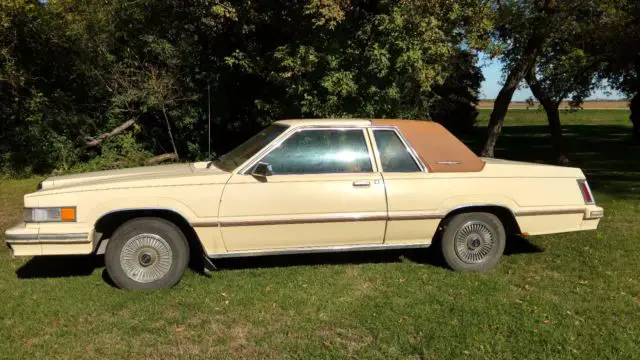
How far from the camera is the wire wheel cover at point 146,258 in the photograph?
4.89m

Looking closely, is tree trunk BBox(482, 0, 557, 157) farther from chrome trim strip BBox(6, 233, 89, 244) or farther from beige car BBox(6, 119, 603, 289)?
chrome trim strip BBox(6, 233, 89, 244)

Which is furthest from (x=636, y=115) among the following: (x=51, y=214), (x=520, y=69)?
(x=51, y=214)

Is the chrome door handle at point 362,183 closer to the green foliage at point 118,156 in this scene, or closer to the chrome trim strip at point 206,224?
the chrome trim strip at point 206,224

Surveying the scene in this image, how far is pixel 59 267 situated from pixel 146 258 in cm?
148

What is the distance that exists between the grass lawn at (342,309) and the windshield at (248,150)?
109 cm

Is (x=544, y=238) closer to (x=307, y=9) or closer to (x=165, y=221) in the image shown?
(x=165, y=221)

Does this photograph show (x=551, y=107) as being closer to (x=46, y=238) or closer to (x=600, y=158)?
(x=600, y=158)

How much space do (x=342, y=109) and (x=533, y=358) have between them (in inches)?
268

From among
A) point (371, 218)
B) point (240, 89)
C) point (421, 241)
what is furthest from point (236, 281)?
point (240, 89)

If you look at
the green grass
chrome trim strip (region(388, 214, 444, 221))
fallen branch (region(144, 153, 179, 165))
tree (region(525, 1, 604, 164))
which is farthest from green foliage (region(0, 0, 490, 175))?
the green grass

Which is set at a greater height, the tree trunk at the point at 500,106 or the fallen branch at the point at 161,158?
the tree trunk at the point at 500,106

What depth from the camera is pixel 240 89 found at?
1370 cm

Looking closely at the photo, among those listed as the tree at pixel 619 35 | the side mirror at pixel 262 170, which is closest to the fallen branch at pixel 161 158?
the side mirror at pixel 262 170

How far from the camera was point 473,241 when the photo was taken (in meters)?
5.56
